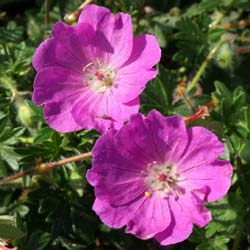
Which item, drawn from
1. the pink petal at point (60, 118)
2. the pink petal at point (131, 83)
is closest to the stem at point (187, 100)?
the pink petal at point (131, 83)

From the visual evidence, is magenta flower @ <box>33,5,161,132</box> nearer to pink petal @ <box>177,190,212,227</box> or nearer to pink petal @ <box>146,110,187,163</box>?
pink petal @ <box>146,110,187,163</box>

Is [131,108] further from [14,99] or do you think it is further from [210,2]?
[210,2]

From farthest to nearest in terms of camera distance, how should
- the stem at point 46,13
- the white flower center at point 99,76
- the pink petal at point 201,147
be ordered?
the stem at point 46,13 < the white flower center at point 99,76 < the pink petal at point 201,147

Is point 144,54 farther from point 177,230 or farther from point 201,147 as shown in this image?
point 177,230

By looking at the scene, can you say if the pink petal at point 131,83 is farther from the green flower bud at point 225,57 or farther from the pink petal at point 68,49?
the green flower bud at point 225,57

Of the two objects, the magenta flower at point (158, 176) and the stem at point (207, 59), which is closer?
the magenta flower at point (158, 176)

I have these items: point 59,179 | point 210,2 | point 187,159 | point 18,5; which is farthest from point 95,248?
point 18,5
